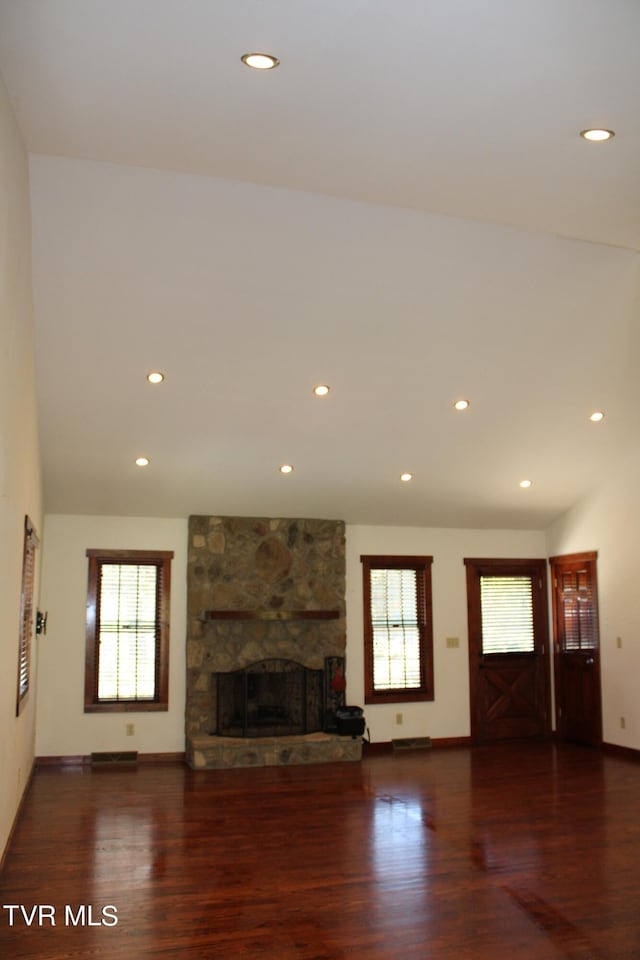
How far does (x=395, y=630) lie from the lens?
33.4 feet

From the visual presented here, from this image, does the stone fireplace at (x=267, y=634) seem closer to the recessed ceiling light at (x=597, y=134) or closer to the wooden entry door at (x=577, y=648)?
the wooden entry door at (x=577, y=648)

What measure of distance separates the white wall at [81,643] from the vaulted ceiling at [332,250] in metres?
0.34

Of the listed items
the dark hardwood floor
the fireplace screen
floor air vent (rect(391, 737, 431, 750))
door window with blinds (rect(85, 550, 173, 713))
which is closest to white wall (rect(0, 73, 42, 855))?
the dark hardwood floor

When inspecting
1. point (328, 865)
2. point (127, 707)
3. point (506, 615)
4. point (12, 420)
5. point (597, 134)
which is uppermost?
point (597, 134)

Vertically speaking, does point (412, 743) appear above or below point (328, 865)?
above

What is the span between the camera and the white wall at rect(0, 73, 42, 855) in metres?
3.92

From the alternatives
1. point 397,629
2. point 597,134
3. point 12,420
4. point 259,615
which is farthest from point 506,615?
point 597,134

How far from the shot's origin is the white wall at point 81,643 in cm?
899

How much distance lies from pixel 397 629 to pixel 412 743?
50.8 inches

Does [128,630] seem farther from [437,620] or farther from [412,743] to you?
[437,620]

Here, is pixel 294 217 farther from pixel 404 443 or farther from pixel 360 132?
pixel 404 443

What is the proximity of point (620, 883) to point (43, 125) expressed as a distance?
509 centimetres

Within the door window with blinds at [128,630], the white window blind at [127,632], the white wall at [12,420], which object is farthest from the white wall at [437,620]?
the white wall at [12,420]

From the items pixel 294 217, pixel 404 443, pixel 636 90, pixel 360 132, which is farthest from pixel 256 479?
pixel 636 90
